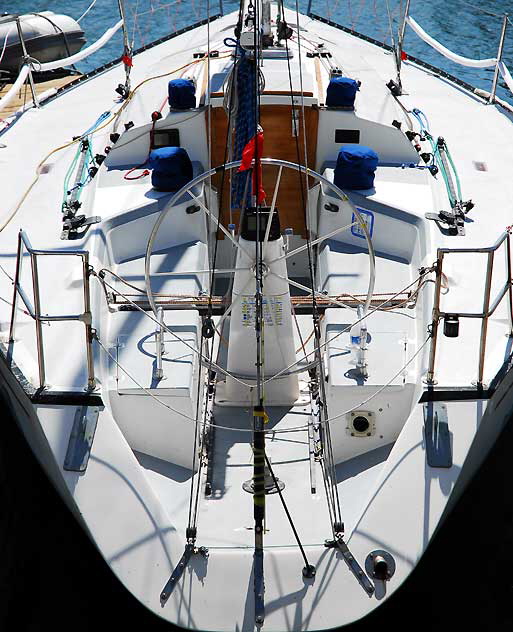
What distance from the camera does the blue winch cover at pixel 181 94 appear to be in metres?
5.71

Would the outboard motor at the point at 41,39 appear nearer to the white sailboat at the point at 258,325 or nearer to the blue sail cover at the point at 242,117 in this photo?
the white sailboat at the point at 258,325

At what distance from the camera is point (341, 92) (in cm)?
568

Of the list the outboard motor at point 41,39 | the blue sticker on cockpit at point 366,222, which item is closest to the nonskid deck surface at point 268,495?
the blue sticker on cockpit at point 366,222

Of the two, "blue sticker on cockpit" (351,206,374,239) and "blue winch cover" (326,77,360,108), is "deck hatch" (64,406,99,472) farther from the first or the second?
"blue winch cover" (326,77,360,108)

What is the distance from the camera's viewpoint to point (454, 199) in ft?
16.4

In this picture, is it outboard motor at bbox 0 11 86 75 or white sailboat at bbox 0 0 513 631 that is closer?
white sailboat at bbox 0 0 513 631

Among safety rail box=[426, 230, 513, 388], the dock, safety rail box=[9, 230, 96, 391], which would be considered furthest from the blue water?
safety rail box=[9, 230, 96, 391]

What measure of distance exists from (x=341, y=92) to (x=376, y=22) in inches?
300

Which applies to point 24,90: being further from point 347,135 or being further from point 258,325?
point 258,325

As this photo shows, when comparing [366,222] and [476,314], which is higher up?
[366,222]

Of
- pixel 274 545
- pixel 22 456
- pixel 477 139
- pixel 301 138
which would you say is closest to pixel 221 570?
pixel 274 545

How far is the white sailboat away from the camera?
3.00m

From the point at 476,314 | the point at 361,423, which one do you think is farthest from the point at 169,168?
the point at 476,314

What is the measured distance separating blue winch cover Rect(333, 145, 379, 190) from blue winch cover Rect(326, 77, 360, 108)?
57cm
